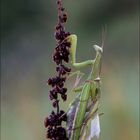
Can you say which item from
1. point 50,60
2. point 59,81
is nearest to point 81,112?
point 59,81

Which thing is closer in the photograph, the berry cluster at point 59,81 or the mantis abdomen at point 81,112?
the berry cluster at point 59,81

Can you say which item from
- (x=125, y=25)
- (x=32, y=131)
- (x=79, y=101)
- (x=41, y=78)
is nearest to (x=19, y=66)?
(x=41, y=78)

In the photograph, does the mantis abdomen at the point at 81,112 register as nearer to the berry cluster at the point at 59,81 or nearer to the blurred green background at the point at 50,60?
the berry cluster at the point at 59,81

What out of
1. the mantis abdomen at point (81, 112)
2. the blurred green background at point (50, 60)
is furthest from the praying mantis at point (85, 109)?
the blurred green background at point (50, 60)

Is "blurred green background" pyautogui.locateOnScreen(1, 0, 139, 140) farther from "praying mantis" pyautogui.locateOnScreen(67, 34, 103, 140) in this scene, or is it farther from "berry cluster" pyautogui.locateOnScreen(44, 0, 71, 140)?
"berry cluster" pyautogui.locateOnScreen(44, 0, 71, 140)

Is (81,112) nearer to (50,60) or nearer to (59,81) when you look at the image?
(59,81)

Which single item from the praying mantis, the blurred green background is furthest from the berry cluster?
the blurred green background
